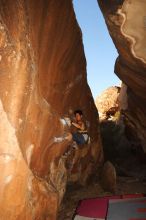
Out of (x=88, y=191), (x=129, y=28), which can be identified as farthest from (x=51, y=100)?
(x=88, y=191)

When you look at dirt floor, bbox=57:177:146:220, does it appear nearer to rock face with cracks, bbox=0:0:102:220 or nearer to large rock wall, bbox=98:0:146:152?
rock face with cracks, bbox=0:0:102:220

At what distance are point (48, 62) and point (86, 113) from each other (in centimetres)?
489

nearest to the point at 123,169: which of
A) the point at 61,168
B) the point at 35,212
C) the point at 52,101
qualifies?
the point at 61,168

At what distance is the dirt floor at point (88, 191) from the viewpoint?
11.2 m

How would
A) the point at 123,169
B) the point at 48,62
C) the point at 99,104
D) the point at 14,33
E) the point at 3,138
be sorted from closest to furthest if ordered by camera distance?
the point at 3,138 → the point at 14,33 → the point at 48,62 → the point at 123,169 → the point at 99,104

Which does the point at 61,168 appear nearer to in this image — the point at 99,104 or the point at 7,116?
the point at 7,116

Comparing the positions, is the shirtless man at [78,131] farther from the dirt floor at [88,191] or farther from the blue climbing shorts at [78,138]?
the dirt floor at [88,191]

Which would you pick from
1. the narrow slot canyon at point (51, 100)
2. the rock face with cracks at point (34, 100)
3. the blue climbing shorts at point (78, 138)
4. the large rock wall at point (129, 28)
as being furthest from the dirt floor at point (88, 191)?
the large rock wall at point (129, 28)

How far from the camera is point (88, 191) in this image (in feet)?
43.7

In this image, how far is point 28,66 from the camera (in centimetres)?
738

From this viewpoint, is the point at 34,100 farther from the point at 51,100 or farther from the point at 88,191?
the point at 88,191

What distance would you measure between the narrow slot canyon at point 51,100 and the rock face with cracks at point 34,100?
0.02 meters

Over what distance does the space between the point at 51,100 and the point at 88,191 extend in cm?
591

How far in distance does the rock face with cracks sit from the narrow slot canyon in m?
0.02
